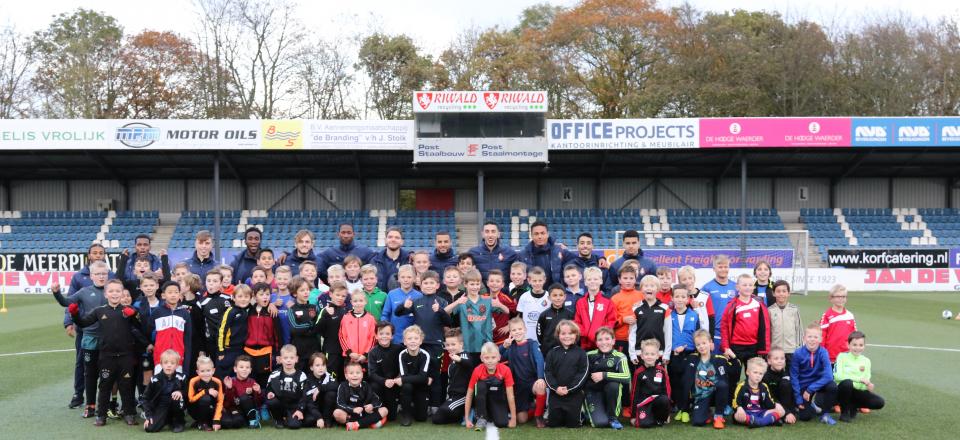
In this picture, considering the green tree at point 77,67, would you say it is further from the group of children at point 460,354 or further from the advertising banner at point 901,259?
the advertising banner at point 901,259

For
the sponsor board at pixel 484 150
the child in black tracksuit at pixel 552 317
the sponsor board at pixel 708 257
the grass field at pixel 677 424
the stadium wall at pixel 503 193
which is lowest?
the grass field at pixel 677 424

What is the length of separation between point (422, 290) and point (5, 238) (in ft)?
85.0

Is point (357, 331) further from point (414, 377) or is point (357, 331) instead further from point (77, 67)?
point (77, 67)

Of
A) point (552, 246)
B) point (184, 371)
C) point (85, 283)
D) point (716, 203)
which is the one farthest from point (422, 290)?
point (716, 203)

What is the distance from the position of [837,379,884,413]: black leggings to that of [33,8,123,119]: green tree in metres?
34.7

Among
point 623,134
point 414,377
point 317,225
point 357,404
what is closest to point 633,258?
point 414,377

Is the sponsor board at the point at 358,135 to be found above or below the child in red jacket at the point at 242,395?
above

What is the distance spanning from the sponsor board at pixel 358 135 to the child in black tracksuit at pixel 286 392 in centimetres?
1810

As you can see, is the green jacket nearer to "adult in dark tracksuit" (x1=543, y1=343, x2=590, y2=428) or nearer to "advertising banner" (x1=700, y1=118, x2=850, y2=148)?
"adult in dark tracksuit" (x1=543, y1=343, x2=590, y2=428)

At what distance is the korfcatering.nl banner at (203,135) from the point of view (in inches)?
961

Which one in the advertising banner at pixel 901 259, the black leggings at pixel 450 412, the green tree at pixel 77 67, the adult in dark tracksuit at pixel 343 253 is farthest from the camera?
the green tree at pixel 77 67

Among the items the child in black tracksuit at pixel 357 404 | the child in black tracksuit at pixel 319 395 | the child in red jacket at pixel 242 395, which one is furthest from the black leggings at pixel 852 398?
the child in red jacket at pixel 242 395

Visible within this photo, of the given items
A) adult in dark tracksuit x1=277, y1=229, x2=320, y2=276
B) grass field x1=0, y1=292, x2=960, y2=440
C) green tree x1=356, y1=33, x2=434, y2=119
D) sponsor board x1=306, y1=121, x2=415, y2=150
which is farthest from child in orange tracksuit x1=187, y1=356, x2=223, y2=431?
green tree x1=356, y1=33, x2=434, y2=119

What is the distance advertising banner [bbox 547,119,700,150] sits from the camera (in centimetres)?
2481
